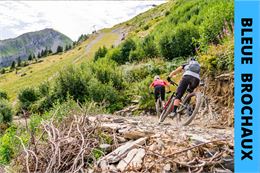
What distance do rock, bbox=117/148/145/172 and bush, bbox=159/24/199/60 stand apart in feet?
49.1

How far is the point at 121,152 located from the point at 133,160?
1.69ft

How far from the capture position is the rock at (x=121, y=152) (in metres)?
6.63

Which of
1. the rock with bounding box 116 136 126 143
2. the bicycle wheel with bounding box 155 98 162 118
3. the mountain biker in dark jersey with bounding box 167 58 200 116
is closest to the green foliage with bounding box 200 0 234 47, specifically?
the bicycle wheel with bounding box 155 98 162 118

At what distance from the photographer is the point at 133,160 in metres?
6.29

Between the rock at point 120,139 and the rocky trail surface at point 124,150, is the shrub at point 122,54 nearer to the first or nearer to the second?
the rocky trail surface at point 124,150

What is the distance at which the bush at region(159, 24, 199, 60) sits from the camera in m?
21.4

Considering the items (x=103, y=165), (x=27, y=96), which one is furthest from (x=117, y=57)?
(x=103, y=165)

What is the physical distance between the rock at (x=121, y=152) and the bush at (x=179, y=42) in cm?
1459

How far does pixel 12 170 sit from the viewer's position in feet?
26.1

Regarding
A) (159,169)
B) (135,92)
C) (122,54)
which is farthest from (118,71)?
(159,169)

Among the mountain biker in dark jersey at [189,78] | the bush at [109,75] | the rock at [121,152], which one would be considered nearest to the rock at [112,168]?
the rock at [121,152]

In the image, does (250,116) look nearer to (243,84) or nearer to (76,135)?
(243,84)

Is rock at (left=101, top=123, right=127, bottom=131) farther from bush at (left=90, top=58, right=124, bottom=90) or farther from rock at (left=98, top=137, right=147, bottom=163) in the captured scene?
bush at (left=90, top=58, right=124, bottom=90)

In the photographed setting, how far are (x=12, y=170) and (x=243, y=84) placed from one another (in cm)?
518
